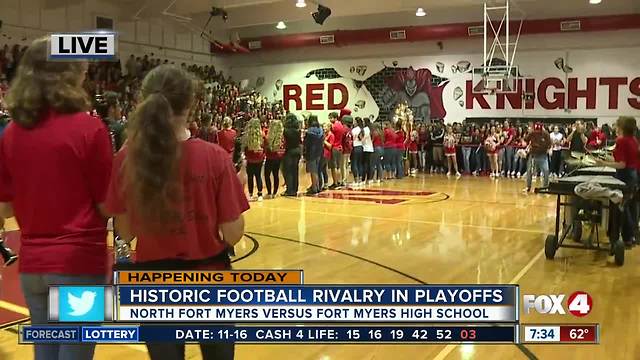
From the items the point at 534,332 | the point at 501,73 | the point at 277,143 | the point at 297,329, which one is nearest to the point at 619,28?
the point at 501,73

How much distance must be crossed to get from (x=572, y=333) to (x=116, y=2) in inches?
738

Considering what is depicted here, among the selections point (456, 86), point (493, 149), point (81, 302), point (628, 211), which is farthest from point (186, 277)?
point (456, 86)

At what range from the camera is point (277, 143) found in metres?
10.8

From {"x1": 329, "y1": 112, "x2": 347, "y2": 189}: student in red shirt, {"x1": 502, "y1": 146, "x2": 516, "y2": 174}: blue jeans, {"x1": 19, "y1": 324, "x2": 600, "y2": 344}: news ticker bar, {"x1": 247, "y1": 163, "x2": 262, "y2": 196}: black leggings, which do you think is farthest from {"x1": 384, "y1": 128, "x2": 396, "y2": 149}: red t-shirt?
{"x1": 19, "y1": 324, "x2": 600, "y2": 344}: news ticker bar

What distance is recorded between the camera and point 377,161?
46.7 ft

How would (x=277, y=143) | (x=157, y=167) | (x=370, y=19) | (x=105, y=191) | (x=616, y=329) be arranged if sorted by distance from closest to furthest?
(x=157, y=167)
(x=105, y=191)
(x=616, y=329)
(x=277, y=143)
(x=370, y=19)

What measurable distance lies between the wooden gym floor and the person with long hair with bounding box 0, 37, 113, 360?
1825 millimetres

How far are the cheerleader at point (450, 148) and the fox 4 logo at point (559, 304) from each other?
11.7 meters

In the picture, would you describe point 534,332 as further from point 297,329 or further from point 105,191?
point 105,191

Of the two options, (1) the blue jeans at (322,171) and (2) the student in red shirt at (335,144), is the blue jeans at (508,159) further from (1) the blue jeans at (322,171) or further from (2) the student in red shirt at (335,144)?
(1) the blue jeans at (322,171)

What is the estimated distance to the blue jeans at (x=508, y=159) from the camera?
1614 centimetres

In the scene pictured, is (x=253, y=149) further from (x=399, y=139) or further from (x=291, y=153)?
(x=399, y=139)

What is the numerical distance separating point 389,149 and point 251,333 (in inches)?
491

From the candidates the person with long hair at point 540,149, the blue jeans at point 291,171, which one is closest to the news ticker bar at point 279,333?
the blue jeans at point 291,171
